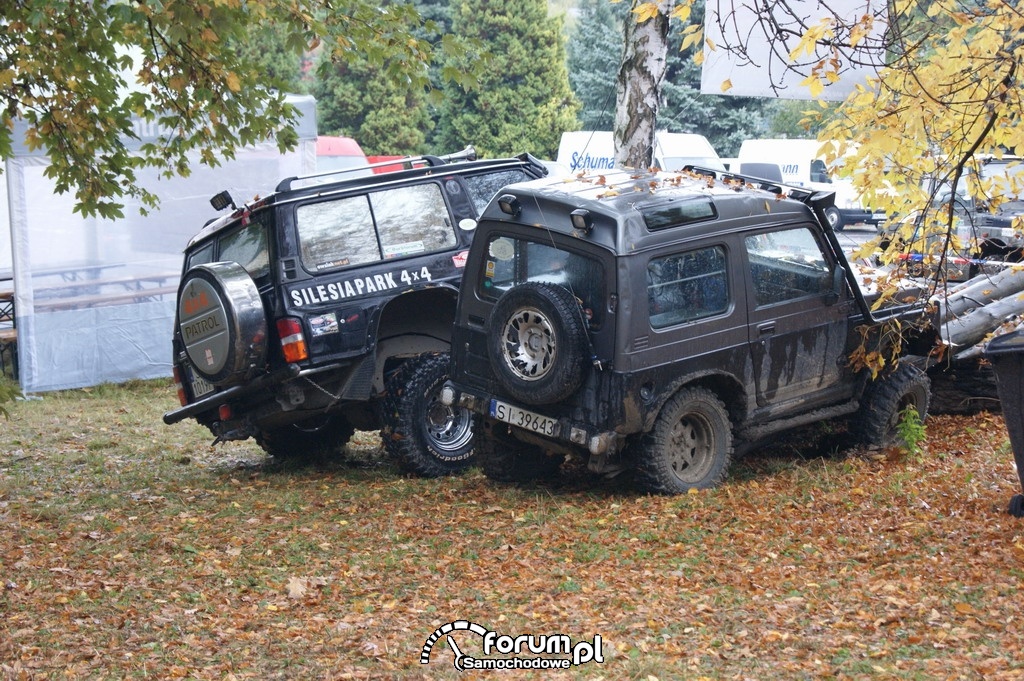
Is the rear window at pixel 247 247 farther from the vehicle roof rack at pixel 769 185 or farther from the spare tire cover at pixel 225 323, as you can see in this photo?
the vehicle roof rack at pixel 769 185

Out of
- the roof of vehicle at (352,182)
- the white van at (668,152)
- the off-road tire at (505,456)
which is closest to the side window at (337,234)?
the roof of vehicle at (352,182)

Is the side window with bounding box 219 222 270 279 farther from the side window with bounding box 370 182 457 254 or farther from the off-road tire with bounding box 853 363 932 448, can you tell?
the off-road tire with bounding box 853 363 932 448

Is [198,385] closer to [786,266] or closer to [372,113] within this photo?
[786,266]

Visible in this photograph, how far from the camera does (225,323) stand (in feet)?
25.5

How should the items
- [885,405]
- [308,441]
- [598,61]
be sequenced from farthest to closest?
[598,61]
[308,441]
[885,405]

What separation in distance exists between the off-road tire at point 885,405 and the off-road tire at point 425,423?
302 centimetres

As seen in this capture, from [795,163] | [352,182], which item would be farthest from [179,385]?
[795,163]

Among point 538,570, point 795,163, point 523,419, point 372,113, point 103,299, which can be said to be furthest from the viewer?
point 372,113

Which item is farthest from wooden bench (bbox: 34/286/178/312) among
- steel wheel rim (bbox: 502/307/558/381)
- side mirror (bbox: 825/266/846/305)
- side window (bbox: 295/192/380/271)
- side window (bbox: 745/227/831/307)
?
side mirror (bbox: 825/266/846/305)

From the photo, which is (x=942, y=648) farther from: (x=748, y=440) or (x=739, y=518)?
(x=748, y=440)

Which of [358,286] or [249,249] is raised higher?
[249,249]

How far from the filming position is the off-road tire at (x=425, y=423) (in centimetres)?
837

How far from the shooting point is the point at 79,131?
8.73 metres

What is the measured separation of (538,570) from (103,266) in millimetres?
10200
